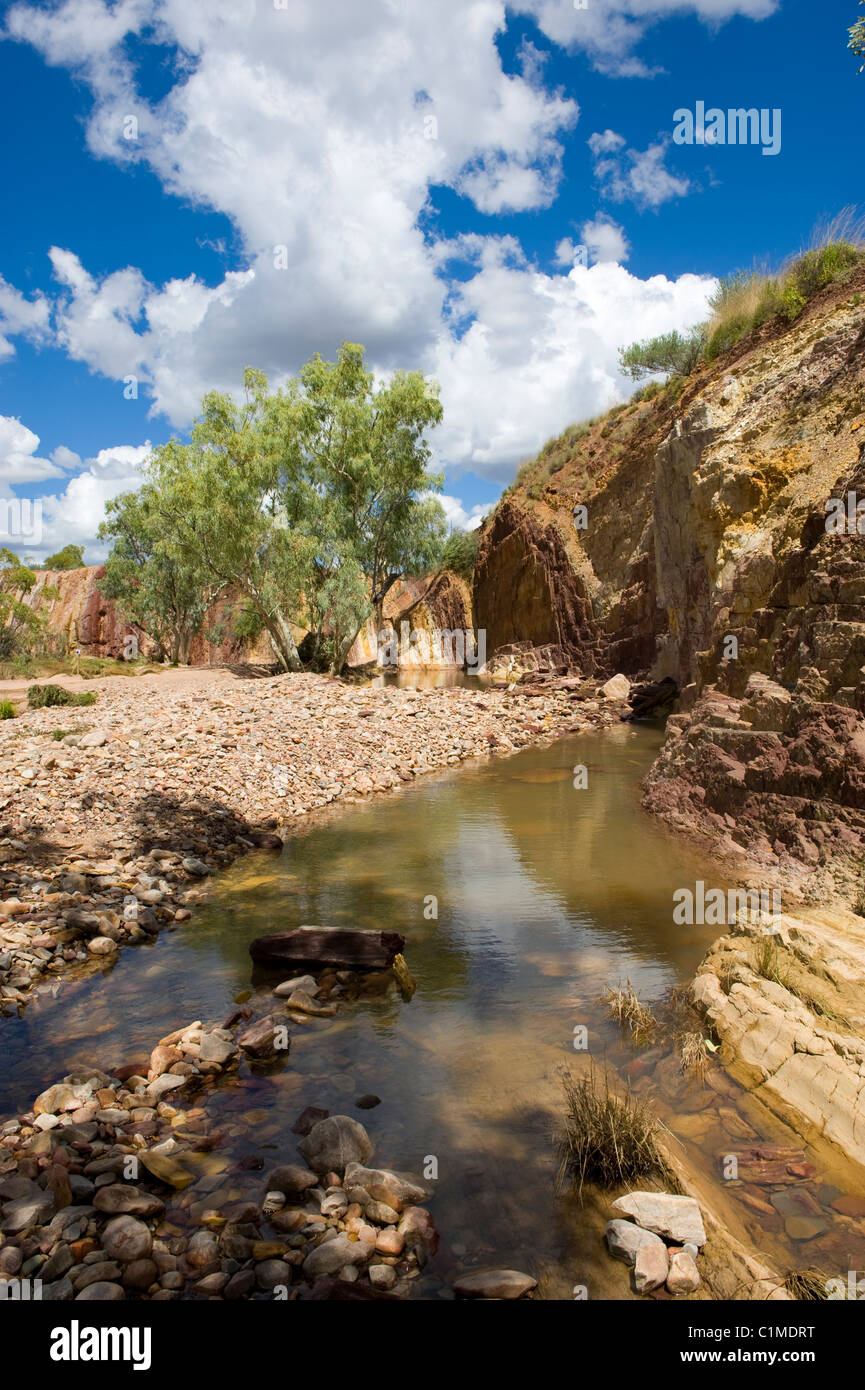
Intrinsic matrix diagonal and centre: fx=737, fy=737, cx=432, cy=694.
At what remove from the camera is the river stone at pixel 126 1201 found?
2979 millimetres

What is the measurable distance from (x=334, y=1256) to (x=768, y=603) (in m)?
8.80

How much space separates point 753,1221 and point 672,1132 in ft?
1.87

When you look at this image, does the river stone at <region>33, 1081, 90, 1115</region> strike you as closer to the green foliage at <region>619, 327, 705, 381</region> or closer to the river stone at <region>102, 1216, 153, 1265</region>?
the river stone at <region>102, 1216, 153, 1265</region>

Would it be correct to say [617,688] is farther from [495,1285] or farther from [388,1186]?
[495,1285]

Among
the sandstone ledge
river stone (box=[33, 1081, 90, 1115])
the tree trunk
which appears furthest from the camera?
the tree trunk

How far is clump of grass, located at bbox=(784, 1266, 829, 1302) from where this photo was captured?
2.54 metres

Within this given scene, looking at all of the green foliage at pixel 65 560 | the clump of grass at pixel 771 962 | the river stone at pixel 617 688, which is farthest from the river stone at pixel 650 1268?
the green foliage at pixel 65 560

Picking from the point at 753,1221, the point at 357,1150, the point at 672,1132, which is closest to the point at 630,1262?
the point at 753,1221

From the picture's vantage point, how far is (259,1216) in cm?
299

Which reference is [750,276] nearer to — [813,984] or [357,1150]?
[813,984]

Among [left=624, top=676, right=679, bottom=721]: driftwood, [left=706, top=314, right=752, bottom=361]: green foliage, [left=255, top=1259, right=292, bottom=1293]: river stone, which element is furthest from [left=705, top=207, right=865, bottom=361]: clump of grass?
[left=255, top=1259, right=292, bottom=1293]: river stone

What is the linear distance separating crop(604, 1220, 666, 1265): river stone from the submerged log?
278 centimetres

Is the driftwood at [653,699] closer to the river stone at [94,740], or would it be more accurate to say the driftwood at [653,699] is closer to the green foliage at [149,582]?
the river stone at [94,740]

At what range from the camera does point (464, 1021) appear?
4.69 meters
